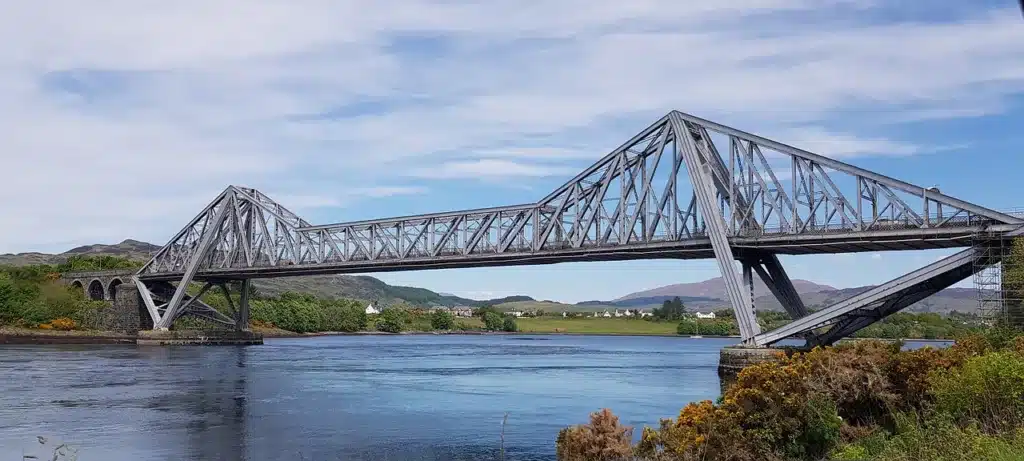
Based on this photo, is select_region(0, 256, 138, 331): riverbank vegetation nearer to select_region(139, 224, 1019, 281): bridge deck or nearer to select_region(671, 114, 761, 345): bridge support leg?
select_region(139, 224, 1019, 281): bridge deck

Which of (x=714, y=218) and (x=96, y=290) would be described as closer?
(x=714, y=218)

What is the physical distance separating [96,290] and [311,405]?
113 metres

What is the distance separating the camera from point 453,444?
3612cm

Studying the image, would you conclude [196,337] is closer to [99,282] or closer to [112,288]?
[112,288]

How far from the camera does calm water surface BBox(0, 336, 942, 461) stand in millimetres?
34812

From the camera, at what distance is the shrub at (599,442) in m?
23.7

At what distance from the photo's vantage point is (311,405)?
164 ft

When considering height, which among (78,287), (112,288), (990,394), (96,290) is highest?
(78,287)

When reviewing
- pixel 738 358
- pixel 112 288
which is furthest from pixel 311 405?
pixel 112 288

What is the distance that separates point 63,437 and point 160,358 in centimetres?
5888

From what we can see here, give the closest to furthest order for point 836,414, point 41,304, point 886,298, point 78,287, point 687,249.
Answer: point 836,414, point 886,298, point 687,249, point 41,304, point 78,287

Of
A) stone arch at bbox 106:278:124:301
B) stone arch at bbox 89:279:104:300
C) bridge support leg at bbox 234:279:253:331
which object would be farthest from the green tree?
stone arch at bbox 89:279:104:300

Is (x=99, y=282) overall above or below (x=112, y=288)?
above

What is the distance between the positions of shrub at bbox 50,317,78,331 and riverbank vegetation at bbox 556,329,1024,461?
11790 centimetres
